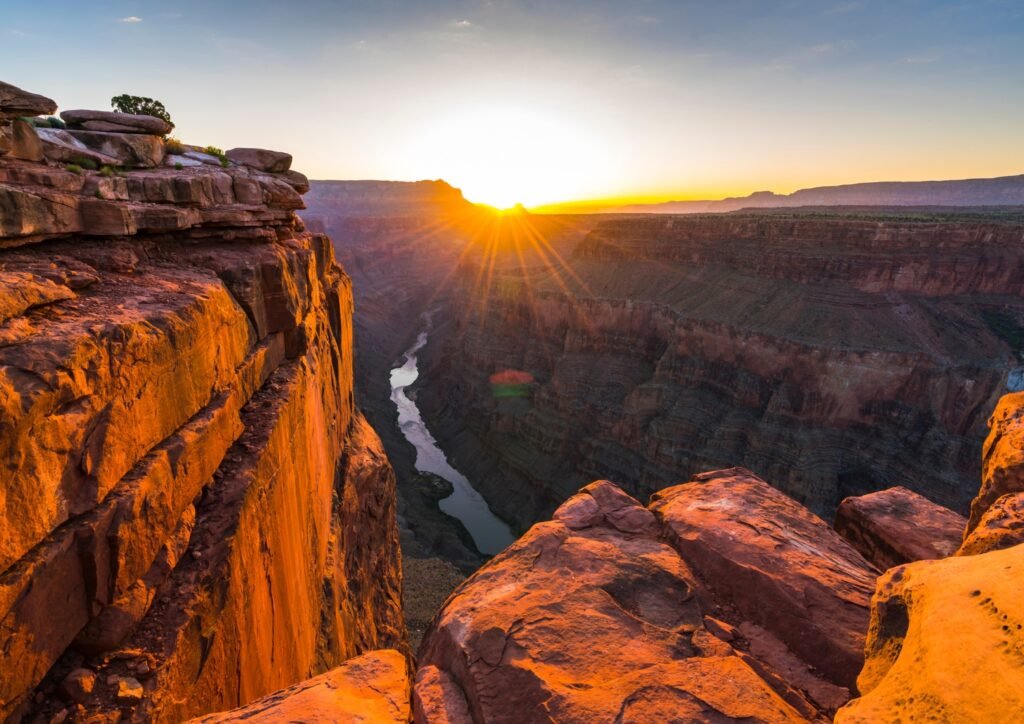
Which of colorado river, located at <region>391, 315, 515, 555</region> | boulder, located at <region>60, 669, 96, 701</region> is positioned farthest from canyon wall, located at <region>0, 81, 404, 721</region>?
colorado river, located at <region>391, 315, 515, 555</region>

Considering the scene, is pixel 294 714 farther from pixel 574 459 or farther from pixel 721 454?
pixel 574 459

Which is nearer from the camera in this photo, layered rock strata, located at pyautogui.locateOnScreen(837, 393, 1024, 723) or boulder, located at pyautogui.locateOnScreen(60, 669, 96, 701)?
layered rock strata, located at pyautogui.locateOnScreen(837, 393, 1024, 723)

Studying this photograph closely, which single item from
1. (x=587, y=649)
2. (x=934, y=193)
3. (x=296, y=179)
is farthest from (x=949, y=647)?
(x=934, y=193)

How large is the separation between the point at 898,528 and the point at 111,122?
1708 cm

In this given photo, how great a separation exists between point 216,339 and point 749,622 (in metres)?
8.83

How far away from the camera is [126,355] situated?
5.66 meters

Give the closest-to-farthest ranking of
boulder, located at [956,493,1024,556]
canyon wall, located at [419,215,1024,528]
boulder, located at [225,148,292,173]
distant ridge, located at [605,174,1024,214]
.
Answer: boulder, located at [956,493,1024,556], boulder, located at [225,148,292,173], canyon wall, located at [419,215,1024,528], distant ridge, located at [605,174,1024,214]

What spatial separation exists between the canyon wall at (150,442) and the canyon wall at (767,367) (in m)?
29.8

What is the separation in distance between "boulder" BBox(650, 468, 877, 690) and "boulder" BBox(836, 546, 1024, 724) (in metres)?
1.33

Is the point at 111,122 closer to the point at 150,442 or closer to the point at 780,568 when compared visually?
the point at 150,442

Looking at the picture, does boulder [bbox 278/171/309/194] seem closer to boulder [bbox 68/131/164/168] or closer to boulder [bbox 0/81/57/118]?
boulder [bbox 68/131/164/168]

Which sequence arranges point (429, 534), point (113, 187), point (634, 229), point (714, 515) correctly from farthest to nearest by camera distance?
1. point (634, 229)
2. point (429, 534)
3. point (113, 187)
4. point (714, 515)

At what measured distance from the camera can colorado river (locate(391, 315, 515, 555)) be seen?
119 ft

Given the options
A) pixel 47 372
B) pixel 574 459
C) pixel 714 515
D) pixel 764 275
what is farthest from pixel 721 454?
pixel 47 372
